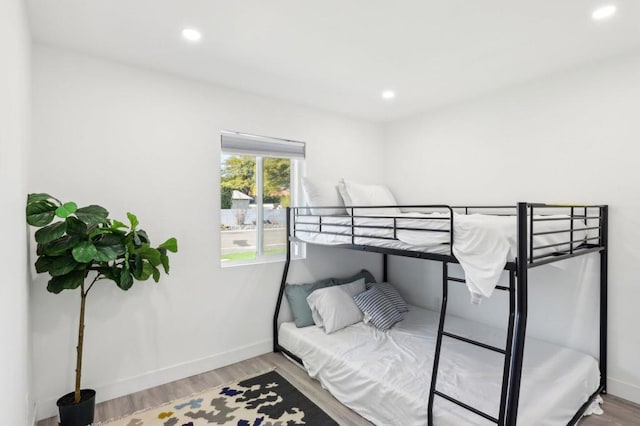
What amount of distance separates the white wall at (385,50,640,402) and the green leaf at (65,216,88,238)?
3.15 m

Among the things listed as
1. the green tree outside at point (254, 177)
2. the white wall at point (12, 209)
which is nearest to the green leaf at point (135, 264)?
the white wall at point (12, 209)

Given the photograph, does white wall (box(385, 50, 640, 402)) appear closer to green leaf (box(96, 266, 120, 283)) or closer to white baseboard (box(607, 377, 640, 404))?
white baseboard (box(607, 377, 640, 404))

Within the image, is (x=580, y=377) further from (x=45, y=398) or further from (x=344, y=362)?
(x=45, y=398)

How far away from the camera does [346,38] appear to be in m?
2.20

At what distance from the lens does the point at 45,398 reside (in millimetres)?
2205

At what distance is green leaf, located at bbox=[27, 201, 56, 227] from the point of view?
71.4 inches

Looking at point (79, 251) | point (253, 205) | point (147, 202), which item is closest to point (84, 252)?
point (79, 251)

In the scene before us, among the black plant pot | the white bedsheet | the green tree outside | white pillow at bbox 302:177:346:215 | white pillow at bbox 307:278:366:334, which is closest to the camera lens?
the white bedsheet

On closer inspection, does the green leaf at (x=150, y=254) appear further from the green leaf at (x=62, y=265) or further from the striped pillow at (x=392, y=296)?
the striped pillow at (x=392, y=296)

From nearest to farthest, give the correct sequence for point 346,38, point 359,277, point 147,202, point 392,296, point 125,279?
point 125,279 < point 346,38 < point 147,202 < point 392,296 < point 359,277

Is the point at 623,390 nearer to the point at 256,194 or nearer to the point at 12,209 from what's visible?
the point at 256,194

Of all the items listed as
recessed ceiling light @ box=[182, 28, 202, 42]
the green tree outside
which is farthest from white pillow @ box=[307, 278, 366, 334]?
recessed ceiling light @ box=[182, 28, 202, 42]

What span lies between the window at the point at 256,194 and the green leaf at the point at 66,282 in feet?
3.77

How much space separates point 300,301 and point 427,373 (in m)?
1.36
